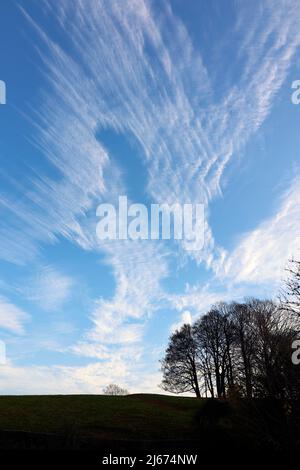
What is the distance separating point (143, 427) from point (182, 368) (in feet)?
105

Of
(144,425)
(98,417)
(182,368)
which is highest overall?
(182,368)

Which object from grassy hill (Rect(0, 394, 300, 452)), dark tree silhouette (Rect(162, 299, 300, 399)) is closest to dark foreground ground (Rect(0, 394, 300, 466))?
grassy hill (Rect(0, 394, 300, 452))

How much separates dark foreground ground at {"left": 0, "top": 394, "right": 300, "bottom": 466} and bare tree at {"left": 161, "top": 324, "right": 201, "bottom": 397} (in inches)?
731

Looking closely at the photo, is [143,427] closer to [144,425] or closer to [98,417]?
[144,425]

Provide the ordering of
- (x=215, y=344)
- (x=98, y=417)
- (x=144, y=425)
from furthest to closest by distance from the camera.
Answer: (x=215, y=344), (x=98, y=417), (x=144, y=425)

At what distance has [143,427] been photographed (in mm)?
27266

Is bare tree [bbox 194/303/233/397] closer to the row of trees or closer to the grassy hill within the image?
the row of trees

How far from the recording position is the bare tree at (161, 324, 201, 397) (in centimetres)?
5759

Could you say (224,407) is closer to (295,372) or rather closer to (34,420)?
(295,372)

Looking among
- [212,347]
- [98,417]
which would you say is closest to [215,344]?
[212,347]

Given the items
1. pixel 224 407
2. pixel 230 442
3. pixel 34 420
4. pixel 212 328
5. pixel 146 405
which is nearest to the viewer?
pixel 230 442

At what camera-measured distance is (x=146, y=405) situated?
37.0 m
